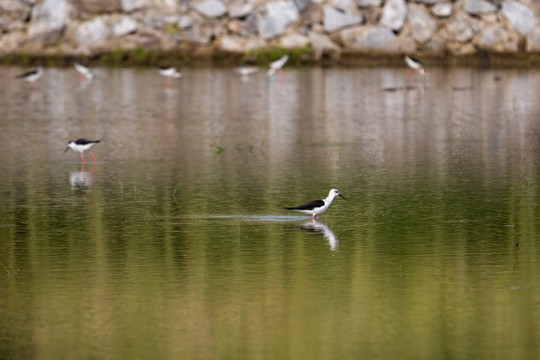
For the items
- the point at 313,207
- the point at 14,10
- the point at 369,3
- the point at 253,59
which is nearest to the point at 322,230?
the point at 313,207

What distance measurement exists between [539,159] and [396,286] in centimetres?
1059

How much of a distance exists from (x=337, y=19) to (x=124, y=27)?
10431 mm

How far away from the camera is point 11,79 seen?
1780 inches

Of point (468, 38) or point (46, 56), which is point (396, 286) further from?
point (46, 56)

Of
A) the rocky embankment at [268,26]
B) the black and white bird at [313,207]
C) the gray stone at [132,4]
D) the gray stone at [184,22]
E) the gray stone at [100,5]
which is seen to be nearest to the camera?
the black and white bird at [313,207]

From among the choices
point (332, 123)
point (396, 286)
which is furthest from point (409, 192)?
point (332, 123)

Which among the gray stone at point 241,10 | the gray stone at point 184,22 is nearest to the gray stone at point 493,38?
the gray stone at point 241,10

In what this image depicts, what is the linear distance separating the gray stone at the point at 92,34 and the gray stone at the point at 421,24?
1482 centimetres

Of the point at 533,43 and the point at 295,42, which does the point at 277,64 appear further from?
the point at 533,43

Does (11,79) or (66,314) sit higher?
(11,79)

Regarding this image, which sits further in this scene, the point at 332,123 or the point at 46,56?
the point at 46,56

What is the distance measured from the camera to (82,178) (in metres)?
19.5

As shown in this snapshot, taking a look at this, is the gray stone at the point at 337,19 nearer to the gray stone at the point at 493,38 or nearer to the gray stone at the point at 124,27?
the gray stone at the point at 493,38

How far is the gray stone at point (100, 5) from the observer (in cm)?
5756
